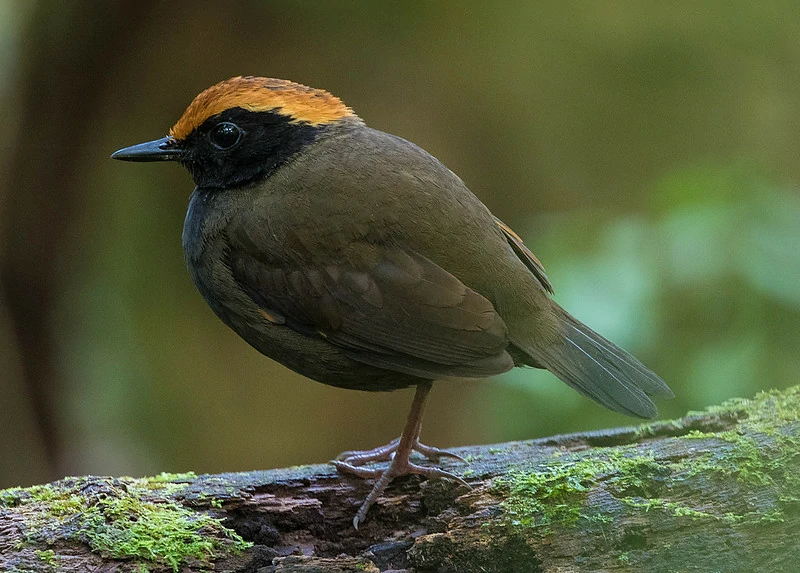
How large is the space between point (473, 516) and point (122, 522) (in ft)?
4.16

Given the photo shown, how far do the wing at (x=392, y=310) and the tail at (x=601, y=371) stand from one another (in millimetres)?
241

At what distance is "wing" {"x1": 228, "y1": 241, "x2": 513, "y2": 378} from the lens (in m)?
3.21

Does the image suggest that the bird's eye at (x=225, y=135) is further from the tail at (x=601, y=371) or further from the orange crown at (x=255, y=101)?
the tail at (x=601, y=371)

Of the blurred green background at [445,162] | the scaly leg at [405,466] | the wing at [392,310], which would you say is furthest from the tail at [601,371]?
the blurred green background at [445,162]

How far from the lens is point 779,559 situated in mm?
2639

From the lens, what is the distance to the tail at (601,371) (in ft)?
10.4

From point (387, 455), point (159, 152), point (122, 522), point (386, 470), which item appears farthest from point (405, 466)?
point (159, 152)

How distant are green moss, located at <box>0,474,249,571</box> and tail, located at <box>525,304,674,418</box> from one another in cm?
140

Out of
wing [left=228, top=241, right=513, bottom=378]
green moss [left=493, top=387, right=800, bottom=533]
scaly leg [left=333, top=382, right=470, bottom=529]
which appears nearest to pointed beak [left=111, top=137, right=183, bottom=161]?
wing [left=228, top=241, right=513, bottom=378]

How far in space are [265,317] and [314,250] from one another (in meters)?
0.37

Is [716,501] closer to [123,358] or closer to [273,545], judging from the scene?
[273,545]

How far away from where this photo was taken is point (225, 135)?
3.71 metres

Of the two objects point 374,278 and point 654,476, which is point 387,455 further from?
point 654,476

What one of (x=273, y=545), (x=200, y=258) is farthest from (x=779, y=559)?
(x=200, y=258)
